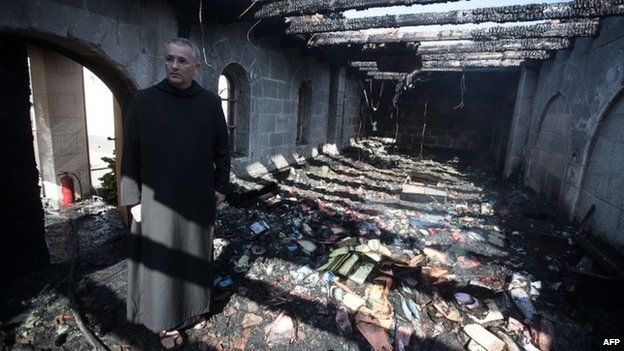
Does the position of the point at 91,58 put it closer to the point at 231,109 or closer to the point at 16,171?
the point at 16,171

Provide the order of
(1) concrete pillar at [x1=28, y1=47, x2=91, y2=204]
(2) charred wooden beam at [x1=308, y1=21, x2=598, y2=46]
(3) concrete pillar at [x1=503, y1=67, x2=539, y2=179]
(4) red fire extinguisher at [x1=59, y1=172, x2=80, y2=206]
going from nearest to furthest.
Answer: (2) charred wooden beam at [x1=308, y1=21, x2=598, y2=46]
(1) concrete pillar at [x1=28, y1=47, x2=91, y2=204]
(4) red fire extinguisher at [x1=59, y1=172, x2=80, y2=206]
(3) concrete pillar at [x1=503, y1=67, x2=539, y2=179]

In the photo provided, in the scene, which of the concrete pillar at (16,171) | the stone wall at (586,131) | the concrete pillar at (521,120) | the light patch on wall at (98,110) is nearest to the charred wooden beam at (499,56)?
the stone wall at (586,131)

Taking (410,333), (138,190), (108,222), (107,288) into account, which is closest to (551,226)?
(410,333)

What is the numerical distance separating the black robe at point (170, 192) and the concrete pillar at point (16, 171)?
150 cm

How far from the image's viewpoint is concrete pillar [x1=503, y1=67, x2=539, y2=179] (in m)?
8.02

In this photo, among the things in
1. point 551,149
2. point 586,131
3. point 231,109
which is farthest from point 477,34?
point 231,109

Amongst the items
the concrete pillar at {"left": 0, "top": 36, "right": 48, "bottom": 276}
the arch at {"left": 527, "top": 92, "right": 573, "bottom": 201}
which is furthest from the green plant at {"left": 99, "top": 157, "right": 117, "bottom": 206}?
the arch at {"left": 527, "top": 92, "right": 573, "bottom": 201}

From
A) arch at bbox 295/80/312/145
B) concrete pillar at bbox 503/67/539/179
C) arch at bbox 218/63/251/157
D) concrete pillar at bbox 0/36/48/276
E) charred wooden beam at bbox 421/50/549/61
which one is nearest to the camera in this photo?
concrete pillar at bbox 0/36/48/276

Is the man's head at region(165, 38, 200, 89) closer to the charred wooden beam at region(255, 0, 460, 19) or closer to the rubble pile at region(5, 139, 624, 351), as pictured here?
the rubble pile at region(5, 139, 624, 351)

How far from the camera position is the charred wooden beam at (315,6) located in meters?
3.66

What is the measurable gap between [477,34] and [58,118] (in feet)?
23.5

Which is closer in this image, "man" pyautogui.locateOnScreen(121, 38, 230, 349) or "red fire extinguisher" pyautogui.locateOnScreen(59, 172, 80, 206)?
"man" pyautogui.locateOnScreen(121, 38, 230, 349)

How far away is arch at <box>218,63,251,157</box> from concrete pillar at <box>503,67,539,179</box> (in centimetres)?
690

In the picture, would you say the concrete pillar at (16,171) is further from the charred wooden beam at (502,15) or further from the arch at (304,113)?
the arch at (304,113)
